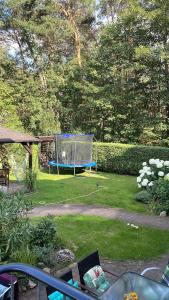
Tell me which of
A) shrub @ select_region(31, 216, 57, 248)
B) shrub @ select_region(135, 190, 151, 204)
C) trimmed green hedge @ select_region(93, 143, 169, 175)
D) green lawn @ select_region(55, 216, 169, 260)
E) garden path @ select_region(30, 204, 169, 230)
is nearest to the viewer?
shrub @ select_region(31, 216, 57, 248)

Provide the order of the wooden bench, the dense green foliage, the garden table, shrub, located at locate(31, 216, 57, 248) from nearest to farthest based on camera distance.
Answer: the garden table → the dense green foliage → shrub, located at locate(31, 216, 57, 248) → the wooden bench

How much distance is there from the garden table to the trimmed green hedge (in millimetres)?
12530

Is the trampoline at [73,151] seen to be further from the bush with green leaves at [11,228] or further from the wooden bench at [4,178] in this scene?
the bush with green leaves at [11,228]

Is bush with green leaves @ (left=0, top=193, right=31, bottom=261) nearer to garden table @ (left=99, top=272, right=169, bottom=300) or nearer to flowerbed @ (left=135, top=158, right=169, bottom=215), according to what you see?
garden table @ (left=99, top=272, right=169, bottom=300)

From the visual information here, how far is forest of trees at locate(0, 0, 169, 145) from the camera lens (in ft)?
61.9

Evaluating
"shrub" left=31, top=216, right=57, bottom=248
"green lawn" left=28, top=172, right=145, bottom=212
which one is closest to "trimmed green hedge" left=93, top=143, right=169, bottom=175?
"green lawn" left=28, top=172, right=145, bottom=212

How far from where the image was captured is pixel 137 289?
3.21 m

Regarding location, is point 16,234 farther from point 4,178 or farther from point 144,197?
point 4,178

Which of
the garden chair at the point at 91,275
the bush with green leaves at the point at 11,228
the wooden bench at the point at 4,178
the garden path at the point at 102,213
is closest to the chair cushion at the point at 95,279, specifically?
the garden chair at the point at 91,275

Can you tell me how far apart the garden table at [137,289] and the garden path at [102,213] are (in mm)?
5104

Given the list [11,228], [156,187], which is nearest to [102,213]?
[156,187]

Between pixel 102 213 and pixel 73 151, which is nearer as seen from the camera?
pixel 102 213

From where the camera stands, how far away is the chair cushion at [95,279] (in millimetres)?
3713

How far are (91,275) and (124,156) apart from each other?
13278 millimetres
